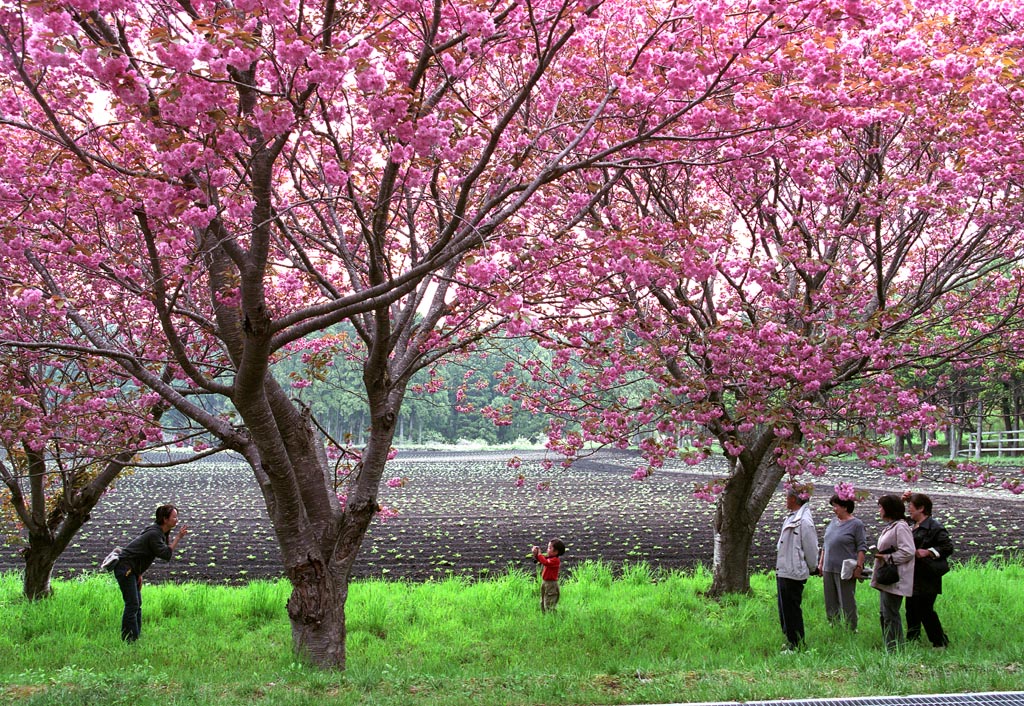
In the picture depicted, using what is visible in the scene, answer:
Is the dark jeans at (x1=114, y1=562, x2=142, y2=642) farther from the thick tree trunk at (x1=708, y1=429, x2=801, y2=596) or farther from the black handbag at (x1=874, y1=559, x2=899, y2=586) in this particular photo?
the black handbag at (x1=874, y1=559, x2=899, y2=586)

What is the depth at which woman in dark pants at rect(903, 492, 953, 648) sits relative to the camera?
19.0ft

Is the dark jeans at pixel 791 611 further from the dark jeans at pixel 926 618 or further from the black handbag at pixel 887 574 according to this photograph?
the dark jeans at pixel 926 618

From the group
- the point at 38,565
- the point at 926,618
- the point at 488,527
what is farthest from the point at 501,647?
the point at 488,527

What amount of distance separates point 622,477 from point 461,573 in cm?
1962

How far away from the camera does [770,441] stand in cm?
848

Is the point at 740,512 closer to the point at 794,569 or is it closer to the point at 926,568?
the point at 794,569

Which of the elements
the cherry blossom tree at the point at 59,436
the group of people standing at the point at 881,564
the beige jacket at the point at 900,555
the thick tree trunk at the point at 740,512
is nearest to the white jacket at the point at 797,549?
the group of people standing at the point at 881,564

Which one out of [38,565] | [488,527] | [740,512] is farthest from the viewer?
[488,527]

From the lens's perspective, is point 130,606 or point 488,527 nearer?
point 130,606

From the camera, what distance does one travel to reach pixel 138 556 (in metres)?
6.79

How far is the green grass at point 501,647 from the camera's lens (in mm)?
4918

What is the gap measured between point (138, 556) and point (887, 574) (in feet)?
20.6

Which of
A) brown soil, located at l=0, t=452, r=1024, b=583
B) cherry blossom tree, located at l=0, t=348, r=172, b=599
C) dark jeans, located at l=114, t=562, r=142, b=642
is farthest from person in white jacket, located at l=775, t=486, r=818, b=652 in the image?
dark jeans, located at l=114, t=562, r=142, b=642

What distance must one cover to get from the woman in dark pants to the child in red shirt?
3.40 m
